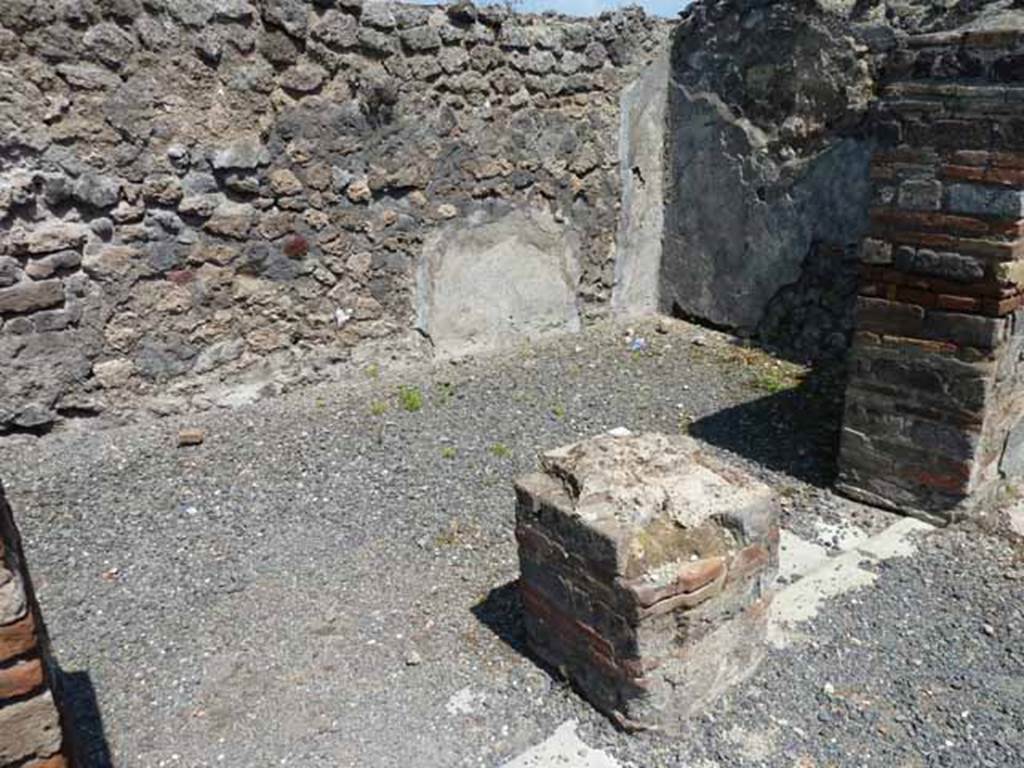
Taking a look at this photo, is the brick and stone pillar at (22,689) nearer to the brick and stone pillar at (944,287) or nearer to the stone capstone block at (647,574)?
the stone capstone block at (647,574)

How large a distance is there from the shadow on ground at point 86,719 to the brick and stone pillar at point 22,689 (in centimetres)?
92

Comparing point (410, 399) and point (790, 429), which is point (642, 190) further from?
point (410, 399)

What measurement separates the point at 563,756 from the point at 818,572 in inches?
54.4

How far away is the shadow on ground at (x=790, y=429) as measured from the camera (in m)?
4.30

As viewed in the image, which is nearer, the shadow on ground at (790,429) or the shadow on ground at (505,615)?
the shadow on ground at (505,615)

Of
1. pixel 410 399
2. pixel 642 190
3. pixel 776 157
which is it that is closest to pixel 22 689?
pixel 410 399

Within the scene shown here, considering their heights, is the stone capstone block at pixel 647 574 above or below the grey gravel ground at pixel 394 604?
above

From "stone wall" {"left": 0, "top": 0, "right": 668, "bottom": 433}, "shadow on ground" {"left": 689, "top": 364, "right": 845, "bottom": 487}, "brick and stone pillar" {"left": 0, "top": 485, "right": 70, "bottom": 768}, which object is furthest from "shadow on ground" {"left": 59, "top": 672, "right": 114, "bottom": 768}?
"shadow on ground" {"left": 689, "top": 364, "right": 845, "bottom": 487}

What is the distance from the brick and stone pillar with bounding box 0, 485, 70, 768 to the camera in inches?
58.9

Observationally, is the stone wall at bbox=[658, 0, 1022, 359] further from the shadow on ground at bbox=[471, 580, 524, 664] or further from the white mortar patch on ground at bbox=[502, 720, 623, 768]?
the white mortar patch on ground at bbox=[502, 720, 623, 768]

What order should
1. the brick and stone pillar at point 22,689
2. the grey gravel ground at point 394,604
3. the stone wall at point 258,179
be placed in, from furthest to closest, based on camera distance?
1. the stone wall at point 258,179
2. the grey gravel ground at point 394,604
3. the brick and stone pillar at point 22,689

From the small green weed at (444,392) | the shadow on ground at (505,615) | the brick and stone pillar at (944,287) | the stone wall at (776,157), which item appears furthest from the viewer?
the stone wall at (776,157)

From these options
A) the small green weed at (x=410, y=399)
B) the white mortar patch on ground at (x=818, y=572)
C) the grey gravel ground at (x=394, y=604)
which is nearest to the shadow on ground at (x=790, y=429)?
the grey gravel ground at (x=394, y=604)

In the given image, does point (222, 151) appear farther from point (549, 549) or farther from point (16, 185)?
point (549, 549)
